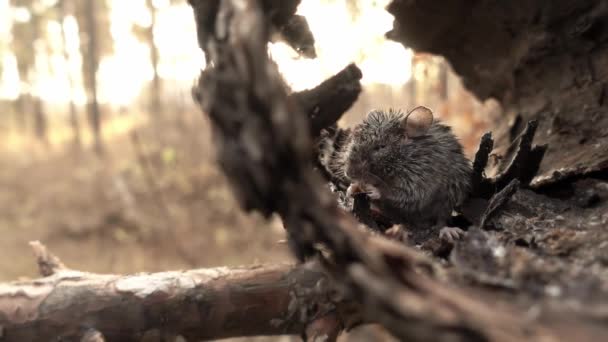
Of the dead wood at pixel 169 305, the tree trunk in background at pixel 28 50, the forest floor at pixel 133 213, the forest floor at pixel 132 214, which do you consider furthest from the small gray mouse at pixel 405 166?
the tree trunk in background at pixel 28 50

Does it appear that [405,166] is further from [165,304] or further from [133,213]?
[133,213]

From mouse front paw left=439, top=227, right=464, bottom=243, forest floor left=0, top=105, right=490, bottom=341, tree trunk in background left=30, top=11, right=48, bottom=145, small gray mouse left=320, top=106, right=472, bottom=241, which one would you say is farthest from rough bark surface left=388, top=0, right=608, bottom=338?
tree trunk in background left=30, top=11, right=48, bottom=145

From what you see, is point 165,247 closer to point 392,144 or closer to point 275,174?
point 392,144

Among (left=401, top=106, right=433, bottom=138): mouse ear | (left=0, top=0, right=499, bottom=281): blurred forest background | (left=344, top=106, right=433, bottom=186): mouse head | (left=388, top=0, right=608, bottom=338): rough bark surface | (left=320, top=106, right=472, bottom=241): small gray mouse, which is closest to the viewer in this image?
(left=388, top=0, right=608, bottom=338): rough bark surface

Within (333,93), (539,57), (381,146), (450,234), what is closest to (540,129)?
(539,57)

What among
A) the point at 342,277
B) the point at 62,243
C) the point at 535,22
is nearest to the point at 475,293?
the point at 342,277

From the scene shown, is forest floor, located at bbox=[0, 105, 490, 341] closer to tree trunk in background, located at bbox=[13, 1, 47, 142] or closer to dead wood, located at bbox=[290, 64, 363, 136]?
tree trunk in background, located at bbox=[13, 1, 47, 142]

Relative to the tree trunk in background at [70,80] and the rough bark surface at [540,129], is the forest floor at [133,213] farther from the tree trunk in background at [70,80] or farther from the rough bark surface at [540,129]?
the rough bark surface at [540,129]

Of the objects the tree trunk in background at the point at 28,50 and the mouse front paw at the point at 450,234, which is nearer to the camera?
the mouse front paw at the point at 450,234
